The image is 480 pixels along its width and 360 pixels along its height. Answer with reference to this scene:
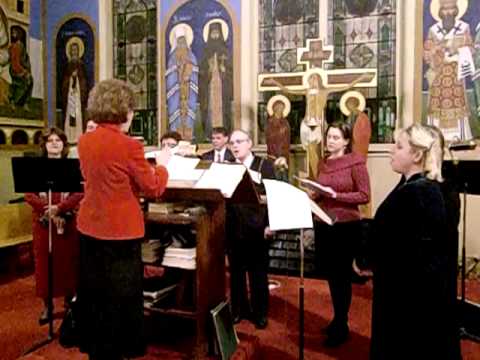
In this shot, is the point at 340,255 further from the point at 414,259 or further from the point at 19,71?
the point at 19,71

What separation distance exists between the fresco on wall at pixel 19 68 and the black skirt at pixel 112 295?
15.7 feet

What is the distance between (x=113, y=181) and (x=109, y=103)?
1.13 ft

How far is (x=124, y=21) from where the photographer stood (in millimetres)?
6930

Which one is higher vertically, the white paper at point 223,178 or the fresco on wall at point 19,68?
the fresco on wall at point 19,68

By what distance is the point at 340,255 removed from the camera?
Answer: 3.34 metres

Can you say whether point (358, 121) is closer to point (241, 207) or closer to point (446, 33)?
point (446, 33)

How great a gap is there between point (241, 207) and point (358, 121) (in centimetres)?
231

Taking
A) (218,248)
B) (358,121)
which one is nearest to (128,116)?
(218,248)

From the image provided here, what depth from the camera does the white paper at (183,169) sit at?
2.93m

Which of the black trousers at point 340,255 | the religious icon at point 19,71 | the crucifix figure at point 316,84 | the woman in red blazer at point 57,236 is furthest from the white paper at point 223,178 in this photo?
the religious icon at point 19,71

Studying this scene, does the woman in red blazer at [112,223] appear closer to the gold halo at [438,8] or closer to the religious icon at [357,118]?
the religious icon at [357,118]

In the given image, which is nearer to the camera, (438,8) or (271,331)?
(271,331)

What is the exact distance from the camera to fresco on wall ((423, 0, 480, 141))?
5293mm

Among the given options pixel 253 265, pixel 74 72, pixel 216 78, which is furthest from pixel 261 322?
pixel 74 72
